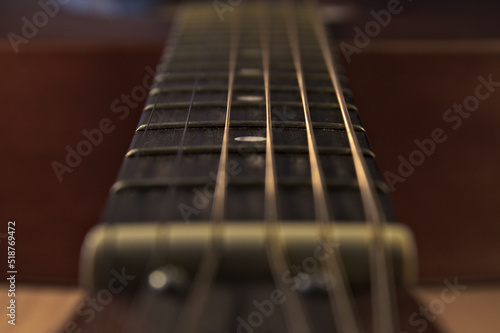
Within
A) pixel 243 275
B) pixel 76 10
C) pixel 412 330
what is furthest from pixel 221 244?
pixel 76 10

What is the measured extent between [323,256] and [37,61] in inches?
29.5

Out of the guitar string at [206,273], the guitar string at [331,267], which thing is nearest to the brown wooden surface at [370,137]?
the guitar string at [331,267]

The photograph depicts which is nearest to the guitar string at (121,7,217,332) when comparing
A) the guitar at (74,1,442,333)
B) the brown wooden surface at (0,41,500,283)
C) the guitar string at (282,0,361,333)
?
the guitar at (74,1,442,333)

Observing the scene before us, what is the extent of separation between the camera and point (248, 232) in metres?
0.44

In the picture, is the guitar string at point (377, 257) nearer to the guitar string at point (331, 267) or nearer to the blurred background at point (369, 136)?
the guitar string at point (331, 267)

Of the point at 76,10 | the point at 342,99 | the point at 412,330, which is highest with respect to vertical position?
the point at 76,10

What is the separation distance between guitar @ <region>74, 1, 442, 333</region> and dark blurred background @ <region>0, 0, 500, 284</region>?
0.30m

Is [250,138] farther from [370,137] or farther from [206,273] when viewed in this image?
[370,137]

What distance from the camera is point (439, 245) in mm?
959

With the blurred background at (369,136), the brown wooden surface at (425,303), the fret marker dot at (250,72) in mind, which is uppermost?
the fret marker dot at (250,72)

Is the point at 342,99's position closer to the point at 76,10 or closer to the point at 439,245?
the point at 439,245

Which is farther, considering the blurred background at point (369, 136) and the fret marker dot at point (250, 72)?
the blurred background at point (369, 136)

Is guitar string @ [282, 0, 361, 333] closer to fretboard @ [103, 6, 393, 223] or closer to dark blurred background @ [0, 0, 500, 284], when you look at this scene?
fretboard @ [103, 6, 393, 223]

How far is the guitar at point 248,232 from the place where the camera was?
398 millimetres
